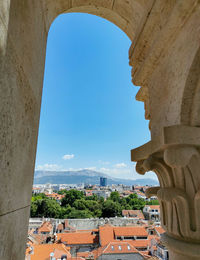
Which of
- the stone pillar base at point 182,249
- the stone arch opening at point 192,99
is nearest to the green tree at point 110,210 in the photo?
the stone pillar base at point 182,249

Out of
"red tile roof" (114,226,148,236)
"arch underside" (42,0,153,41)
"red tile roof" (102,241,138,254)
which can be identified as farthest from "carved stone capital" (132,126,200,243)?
"red tile roof" (114,226,148,236)

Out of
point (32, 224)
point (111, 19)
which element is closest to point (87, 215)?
point (32, 224)

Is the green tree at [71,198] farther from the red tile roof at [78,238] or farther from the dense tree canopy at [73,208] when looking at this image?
the red tile roof at [78,238]

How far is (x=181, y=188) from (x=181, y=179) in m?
0.10

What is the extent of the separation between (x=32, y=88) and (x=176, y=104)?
1.51 meters

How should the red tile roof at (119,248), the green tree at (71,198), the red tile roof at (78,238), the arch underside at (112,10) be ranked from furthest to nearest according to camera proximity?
the green tree at (71,198), the red tile roof at (78,238), the red tile roof at (119,248), the arch underside at (112,10)

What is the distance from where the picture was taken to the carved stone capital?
180 cm

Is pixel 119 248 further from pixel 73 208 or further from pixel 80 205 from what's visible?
pixel 80 205

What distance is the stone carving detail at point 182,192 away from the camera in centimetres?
184

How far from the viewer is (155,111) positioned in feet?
8.64

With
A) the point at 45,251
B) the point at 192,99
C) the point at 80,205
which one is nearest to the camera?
the point at 192,99

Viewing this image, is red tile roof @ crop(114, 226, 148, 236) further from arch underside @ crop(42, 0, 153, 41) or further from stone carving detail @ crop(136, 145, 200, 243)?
arch underside @ crop(42, 0, 153, 41)

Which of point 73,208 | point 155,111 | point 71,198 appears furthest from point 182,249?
point 71,198

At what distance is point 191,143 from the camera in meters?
1.82
